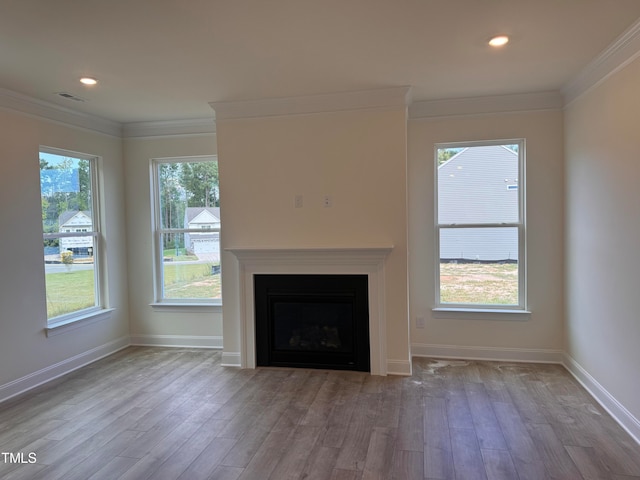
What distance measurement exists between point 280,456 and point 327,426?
1.47 ft

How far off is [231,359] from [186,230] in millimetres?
1565

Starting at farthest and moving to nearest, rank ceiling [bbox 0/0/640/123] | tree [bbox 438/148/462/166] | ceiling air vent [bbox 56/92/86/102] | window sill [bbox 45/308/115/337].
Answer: tree [bbox 438/148/462/166] → window sill [bbox 45/308/115/337] → ceiling air vent [bbox 56/92/86/102] → ceiling [bbox 0/0/640/123]

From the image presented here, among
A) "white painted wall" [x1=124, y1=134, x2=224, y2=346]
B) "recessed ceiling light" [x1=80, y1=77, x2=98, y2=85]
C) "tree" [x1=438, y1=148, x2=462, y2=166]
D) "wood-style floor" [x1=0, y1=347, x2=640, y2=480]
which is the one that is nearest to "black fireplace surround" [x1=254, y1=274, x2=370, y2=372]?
"wood-style floor" [x1=0, y1=347, x2=640, y2=480]

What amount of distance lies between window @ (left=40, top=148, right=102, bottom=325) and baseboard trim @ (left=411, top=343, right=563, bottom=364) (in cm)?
347

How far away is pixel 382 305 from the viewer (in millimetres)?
3688

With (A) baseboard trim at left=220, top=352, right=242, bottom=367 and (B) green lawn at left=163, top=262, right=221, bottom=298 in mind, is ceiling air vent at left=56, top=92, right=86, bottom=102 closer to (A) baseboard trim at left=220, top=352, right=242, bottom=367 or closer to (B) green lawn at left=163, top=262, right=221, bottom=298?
(B) green lawn at left=163, top=262, right=221, bottom=298

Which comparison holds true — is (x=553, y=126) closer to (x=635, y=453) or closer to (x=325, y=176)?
(x=325, y=176)

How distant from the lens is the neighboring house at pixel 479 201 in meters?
3.99

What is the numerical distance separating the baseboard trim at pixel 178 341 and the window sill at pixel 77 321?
502mm

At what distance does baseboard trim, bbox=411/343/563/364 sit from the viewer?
3906 mm

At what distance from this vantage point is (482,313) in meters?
4.01

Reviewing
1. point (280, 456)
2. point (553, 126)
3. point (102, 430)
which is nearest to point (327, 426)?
point (280, 456)

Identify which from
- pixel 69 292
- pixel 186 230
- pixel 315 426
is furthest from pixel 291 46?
pixel 69 292

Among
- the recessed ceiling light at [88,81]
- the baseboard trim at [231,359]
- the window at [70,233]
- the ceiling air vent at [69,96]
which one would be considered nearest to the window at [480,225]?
the baseboard trim at [231,359]
